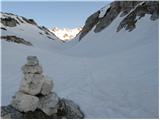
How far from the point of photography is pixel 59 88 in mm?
29625

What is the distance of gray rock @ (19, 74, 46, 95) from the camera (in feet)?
72.5

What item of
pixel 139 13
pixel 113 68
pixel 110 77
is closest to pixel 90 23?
pixel 139 13

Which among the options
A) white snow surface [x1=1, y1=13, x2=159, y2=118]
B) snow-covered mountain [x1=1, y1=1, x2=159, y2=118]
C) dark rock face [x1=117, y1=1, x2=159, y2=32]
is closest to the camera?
white snow surface [x1=1, y1=13, x2=159, y2=118]

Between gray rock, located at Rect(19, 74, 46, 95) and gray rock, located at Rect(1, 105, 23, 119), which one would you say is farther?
gray rock, located at Rect(19, 74, 46, 95)

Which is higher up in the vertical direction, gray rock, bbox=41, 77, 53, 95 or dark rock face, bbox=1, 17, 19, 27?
dark rock face, bbox=1, 17, 19, 27

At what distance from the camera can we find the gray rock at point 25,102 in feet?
70.2

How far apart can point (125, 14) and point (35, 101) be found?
159 ft

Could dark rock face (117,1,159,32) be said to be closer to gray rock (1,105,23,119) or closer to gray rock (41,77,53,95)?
gray rock (41,77,53,95)

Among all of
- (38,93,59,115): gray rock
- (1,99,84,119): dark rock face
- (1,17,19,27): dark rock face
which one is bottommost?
(1,99,84,119): dark rock face

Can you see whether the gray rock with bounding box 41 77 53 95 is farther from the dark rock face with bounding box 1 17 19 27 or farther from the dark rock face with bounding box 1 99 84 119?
the dark rock face with bounding box 1 17 19 27

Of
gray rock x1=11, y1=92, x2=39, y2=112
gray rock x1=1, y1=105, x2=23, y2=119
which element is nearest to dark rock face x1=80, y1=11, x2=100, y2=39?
gray rock x1=11, y1=92, x2=39, y2=112

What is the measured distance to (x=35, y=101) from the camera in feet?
71.2

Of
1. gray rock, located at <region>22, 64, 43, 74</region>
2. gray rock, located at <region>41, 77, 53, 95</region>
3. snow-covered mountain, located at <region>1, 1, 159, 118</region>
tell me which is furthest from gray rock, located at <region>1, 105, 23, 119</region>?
snow-covered mountain, located at <region>1, 1, 159, 118</region>

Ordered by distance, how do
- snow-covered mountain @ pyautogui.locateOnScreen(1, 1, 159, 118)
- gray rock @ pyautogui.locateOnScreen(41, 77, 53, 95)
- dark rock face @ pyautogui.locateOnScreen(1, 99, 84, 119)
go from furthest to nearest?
snow-covered mountain @ pyautogui.locateOnScreen(1, 1, 159, 118), gray rock @ pyautogui.locateOnScreen(41, 77, 53, 95), dark rock face @ pyautogui.locateOnScreen(1, 99, 84, 119)
